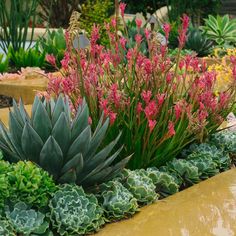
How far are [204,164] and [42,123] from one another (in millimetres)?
1194

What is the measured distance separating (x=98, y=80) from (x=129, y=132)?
489 mm

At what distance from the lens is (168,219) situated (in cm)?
342

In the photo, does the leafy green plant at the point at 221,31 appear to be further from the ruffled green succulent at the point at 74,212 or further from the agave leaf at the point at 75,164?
the ruffled green succulent at the point at 74,212

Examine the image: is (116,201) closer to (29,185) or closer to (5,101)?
(29,185)

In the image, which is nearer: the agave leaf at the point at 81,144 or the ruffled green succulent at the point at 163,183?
the agave leaf at the point at 81,144

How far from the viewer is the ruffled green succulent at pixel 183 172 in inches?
162

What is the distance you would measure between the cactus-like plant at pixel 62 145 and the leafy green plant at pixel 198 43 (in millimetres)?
8849

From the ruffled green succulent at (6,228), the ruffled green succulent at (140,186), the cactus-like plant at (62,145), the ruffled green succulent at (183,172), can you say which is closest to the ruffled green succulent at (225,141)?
the ruffled green succulent at (183,172)

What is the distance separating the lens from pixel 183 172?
163 inches

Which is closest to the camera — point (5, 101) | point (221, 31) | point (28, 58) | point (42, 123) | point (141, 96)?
point (42, 123)

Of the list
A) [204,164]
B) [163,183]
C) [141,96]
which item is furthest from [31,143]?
[204,164]

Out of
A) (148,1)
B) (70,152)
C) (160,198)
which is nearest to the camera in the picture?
(70,152)

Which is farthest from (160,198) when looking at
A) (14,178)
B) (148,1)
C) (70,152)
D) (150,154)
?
(148,1)

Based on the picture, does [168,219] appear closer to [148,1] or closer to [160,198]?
[160,198]
